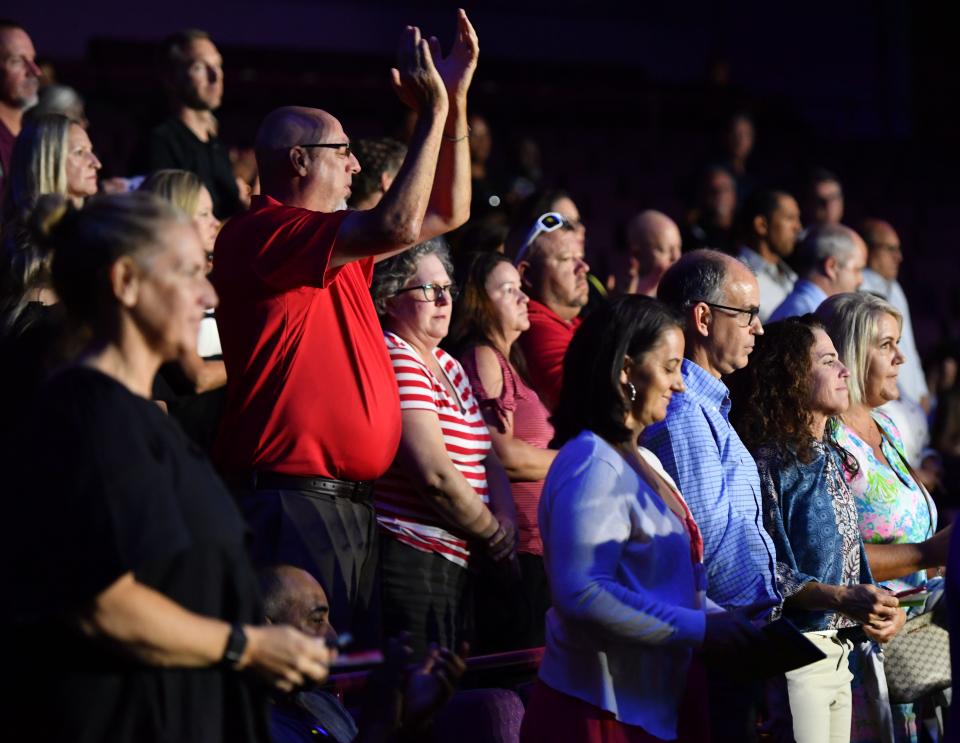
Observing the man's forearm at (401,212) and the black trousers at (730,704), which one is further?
the black trousers at (730,704)

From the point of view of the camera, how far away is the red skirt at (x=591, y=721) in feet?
7.92

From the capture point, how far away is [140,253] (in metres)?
1.79

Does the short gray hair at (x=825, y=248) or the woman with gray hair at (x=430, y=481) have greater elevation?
the short gray hair at (x=825, y=248)

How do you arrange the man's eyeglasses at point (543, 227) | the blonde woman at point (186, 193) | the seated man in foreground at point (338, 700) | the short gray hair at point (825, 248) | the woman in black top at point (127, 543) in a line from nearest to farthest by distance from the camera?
the woman in black top at point (127, 543)
the seated man in foreground at point (338, 700)
the blonde woman at point (186, 193)
the man's eyeglasses at point (543, 227)
the short gray hair at point (825, 248)

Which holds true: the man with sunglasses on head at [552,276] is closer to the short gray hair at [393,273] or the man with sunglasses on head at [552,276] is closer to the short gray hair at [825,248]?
the short gray hair at [393,273]

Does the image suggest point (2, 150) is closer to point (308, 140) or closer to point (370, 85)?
point (308, 140)

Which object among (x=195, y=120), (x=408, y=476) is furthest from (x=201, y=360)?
(x=195, y=120)

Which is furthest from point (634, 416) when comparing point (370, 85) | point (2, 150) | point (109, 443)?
point (370, 85)

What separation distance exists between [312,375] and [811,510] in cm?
108

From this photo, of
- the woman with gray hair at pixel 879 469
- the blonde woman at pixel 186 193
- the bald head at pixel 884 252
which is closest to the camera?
the woman with gray hair at pixel 879 469

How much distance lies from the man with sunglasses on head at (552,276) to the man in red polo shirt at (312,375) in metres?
1.16

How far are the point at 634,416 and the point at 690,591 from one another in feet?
1.03

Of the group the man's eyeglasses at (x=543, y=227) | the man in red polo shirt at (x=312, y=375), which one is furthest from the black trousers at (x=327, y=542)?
the man's eyeglasses at (x=543, y=227)

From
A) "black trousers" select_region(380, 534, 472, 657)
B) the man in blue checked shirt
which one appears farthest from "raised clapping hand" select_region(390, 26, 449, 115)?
"black trousers" select_region(380, 534, 472, 657)
